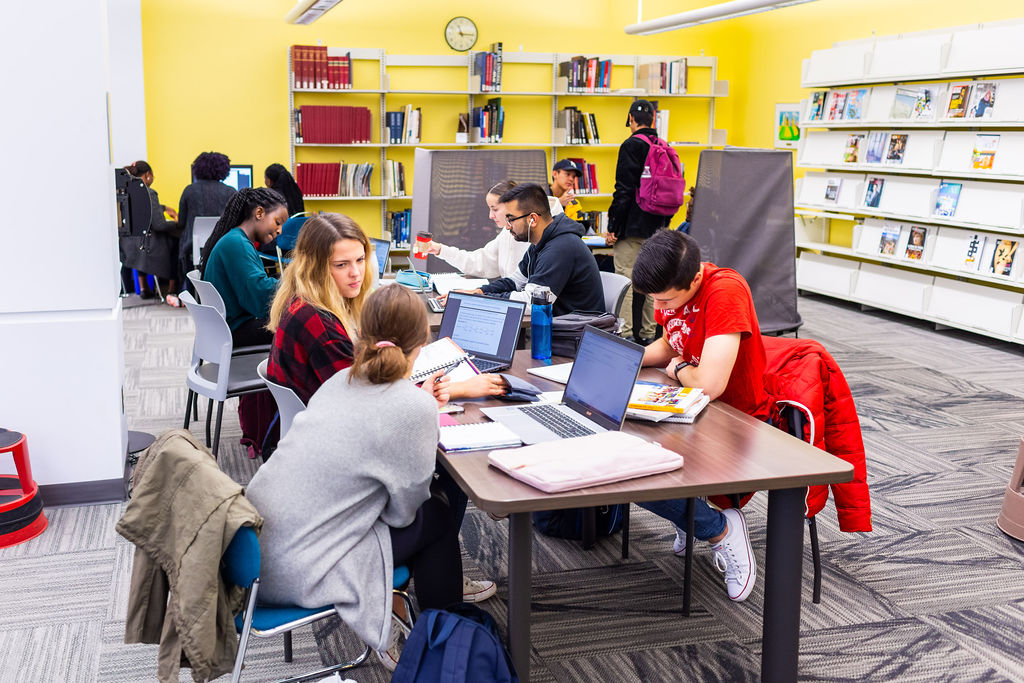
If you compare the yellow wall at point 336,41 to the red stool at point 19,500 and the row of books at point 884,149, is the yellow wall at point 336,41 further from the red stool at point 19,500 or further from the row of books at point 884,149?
the red stool at point 19,500

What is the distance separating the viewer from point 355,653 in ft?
8.23

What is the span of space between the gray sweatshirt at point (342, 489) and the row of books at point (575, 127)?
7.21 m

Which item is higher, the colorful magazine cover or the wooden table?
the colorful magazine cover

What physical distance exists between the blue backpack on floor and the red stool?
6.20ft

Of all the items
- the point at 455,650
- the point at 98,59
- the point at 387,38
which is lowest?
the point at 455,650

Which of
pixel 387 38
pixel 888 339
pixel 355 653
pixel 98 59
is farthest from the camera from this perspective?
pixel 387 38

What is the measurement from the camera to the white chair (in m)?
3.51

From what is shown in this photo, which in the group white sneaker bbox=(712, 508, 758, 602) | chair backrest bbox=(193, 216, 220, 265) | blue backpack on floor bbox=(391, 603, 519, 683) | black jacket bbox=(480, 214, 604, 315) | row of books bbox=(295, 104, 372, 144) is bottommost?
white sneaker bbox=(712, 508, 758, 602)

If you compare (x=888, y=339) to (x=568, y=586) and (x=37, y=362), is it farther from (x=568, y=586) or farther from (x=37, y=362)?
(x=37, y=362)

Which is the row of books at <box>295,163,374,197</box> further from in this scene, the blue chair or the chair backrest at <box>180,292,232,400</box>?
the blue chair

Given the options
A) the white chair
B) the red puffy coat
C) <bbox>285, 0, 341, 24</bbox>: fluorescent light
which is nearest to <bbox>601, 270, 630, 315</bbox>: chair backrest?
the red puffy coat

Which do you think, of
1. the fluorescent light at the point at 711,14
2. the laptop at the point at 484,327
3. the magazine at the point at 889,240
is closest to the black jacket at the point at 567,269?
the laptop at the point at 484,327

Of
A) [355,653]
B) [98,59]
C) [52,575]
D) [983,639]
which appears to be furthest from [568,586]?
[98,59]

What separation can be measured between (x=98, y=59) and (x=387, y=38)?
18.3ft
